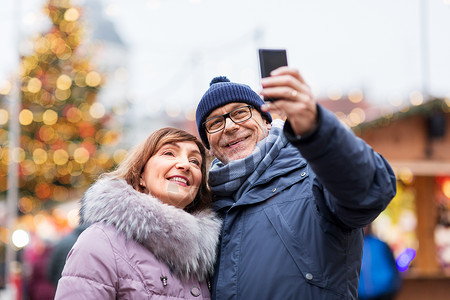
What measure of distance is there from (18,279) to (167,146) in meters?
6.75

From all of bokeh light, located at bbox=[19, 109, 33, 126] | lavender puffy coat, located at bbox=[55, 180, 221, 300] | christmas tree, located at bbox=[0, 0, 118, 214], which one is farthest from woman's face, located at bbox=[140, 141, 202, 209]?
bokeh light, located at bbox=[19, 109, 33, 126]

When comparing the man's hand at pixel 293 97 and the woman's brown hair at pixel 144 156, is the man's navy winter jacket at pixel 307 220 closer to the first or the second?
the man's hand at pixel 293 97

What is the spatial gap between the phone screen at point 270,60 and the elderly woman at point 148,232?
2.94 feet

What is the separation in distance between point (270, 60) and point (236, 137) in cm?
88

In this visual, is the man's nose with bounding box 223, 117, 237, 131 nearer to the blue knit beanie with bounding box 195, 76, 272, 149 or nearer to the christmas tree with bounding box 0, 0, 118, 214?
the blue knit beanie with bounding box 195, 76, 272, 149

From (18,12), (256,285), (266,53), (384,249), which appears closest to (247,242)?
(256,285)

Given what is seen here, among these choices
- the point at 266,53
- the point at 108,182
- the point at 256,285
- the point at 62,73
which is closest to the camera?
the point at 266,53

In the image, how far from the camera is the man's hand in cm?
160

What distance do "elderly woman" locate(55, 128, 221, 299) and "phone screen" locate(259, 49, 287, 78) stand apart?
2.94 ft

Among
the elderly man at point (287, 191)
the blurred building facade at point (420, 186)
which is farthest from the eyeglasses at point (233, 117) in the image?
the blurred building facade at point (420, 186)

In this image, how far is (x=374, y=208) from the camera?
178cm

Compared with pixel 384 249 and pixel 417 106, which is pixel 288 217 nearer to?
pixel 384 249

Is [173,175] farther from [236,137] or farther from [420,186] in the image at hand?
[420,186]

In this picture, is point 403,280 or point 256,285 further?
point 403,280
